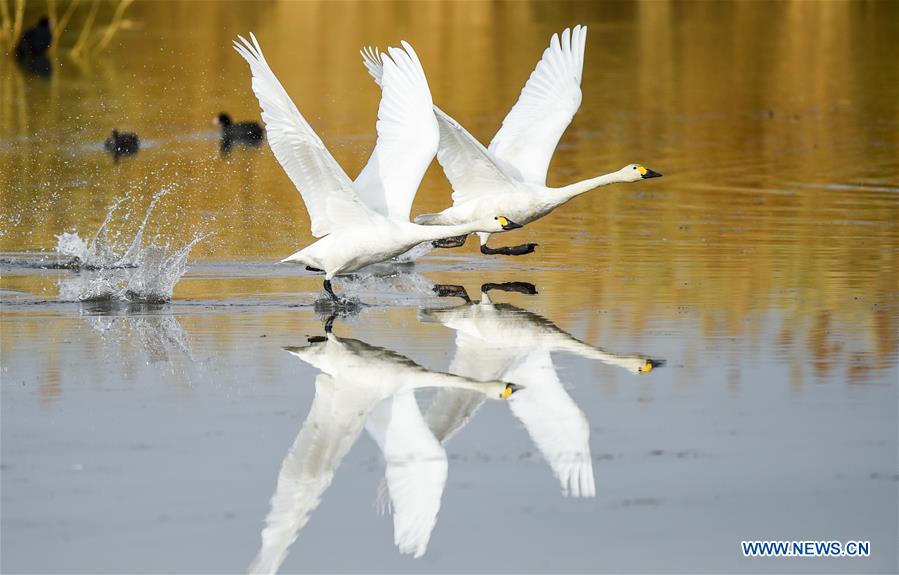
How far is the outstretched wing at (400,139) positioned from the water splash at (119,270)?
1400 millimetres

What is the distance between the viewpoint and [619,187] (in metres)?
18.8

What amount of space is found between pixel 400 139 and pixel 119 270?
2536 millimetres

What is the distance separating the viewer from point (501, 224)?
11.5 metres

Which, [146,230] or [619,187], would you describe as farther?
[619,187]

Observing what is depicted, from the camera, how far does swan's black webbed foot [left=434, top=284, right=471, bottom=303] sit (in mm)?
12195

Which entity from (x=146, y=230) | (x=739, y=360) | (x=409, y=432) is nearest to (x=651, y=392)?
(x=739, y=360)

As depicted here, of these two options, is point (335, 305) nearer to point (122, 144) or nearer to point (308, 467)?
point (308, 467)

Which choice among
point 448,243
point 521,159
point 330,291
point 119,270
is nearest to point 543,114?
point 521,159

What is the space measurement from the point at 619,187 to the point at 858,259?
5646 mm

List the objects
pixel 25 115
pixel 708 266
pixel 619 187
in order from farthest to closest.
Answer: pixel 25 115 → pixel 619 187 → pixel 708 266

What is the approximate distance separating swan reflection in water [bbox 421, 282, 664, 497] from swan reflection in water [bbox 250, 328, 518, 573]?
6.1 inches

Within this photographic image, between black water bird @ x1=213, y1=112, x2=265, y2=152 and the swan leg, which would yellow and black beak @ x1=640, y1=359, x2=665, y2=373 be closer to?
the swan leg

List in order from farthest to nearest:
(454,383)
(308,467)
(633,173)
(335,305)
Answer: (633,173), (335,305), (454,383), (308,467)

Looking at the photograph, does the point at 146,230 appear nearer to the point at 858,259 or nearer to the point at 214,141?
the point at 858,259
